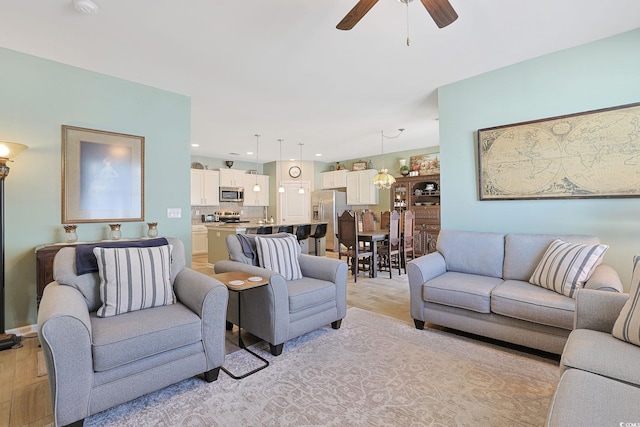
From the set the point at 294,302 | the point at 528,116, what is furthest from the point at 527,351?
the point at 528,116

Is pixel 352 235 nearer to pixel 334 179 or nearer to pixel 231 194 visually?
pixel 334 179

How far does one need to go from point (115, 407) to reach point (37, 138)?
2.70m

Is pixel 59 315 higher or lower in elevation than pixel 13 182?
lower

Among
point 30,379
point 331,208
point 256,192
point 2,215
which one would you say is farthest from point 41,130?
point 331,208

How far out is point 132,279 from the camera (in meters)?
2.08

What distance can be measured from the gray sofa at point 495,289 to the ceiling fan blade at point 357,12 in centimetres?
212

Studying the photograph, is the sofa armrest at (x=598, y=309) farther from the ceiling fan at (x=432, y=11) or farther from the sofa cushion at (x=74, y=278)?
the sofa cushion at (x=74, y=278)

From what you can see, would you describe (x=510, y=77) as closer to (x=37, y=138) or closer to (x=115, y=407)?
(x=115, y=407)

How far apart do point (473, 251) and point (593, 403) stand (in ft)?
7.06

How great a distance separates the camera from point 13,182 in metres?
2.78

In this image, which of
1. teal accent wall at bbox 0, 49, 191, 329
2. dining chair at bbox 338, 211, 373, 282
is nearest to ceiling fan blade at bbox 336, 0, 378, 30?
teal accent wall at bbox 0, 49, 191, 329

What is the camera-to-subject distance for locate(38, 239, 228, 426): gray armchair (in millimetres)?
1466

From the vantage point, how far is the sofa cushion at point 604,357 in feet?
4.04

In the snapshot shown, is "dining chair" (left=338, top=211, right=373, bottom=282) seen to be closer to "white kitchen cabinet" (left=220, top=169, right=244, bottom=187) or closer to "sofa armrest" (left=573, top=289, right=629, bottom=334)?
"sofa armrest" (left=573, top=289, right=629, bottom=334)
